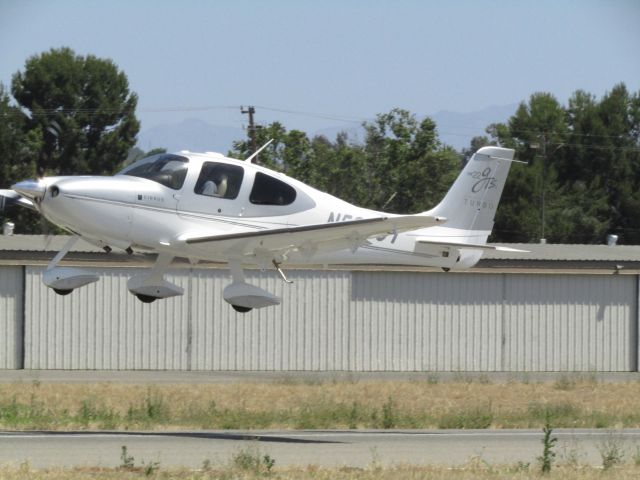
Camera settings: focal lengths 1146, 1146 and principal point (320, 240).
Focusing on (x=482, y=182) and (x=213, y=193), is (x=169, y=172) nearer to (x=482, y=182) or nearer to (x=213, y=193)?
(x=213, y=193)

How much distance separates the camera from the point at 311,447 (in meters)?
14.9

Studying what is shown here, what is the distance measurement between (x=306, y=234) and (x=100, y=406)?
6365 millimetres

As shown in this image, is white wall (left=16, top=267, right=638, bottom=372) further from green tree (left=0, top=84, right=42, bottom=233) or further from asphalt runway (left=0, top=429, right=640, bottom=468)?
green tree (left=0, top=84, right=42, bottom=233)

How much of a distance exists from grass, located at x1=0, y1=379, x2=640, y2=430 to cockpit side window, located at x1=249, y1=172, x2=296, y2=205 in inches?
155

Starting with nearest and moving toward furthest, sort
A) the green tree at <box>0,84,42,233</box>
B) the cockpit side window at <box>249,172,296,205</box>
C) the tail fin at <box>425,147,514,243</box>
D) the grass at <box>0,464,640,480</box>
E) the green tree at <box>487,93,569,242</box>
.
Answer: the grass at <box>0,464,640,480</box>
the cockpit side window at <box>249,172,296,205</box>
the tail fin at <box>425,147,514,243</box>
the green tree at <box>0,84,42,233</box>
the green tree at <box>487,93,569,242</box>

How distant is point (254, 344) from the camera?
28688 mm

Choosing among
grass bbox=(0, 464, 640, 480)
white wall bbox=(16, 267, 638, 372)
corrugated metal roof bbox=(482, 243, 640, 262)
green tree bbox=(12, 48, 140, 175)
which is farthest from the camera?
green tree bbox=(12, 48, 140, 175)

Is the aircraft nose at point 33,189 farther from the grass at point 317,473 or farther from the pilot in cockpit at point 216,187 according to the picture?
the grass at point 317,473

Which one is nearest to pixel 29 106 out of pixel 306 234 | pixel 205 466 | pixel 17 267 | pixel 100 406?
pixel 17 267

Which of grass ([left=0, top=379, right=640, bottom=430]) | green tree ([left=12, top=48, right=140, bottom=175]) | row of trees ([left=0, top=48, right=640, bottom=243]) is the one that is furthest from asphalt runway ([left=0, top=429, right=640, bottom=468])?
green tree ([left=12, top=48, right=140, bottom=175])

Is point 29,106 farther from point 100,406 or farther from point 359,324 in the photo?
point 100,406

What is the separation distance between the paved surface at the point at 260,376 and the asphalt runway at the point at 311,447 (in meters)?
8.73

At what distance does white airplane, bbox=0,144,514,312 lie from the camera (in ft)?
50.3

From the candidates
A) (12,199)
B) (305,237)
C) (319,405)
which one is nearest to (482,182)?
(305,237)
